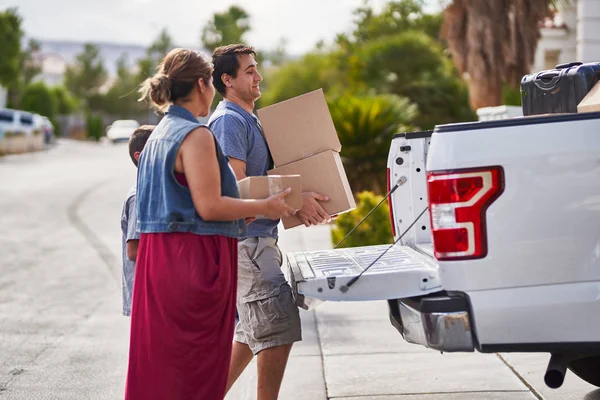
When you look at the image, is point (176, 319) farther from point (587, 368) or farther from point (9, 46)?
point (9, 46)

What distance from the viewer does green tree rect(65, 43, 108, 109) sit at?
81312 millimetres

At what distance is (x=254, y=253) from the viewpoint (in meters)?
5.08

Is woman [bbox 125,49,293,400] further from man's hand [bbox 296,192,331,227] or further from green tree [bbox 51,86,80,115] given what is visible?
green tree [bbox 51,86,80,115]

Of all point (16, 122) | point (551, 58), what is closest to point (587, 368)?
point (551, 58)

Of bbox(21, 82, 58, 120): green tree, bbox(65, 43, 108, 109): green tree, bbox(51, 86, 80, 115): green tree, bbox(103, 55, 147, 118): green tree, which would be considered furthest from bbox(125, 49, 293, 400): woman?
bbox(65, 43, 108, 109): green tree

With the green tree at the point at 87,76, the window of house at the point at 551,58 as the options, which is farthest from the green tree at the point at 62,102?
the window of house at the point at 551,58

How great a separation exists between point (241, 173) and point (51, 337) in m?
3.85

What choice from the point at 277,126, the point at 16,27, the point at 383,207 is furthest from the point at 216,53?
the point at 16,27

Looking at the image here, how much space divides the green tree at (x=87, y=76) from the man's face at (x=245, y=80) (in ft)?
257

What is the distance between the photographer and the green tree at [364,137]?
17.5 metres

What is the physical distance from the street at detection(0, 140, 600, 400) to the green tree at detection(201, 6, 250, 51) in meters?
60.7

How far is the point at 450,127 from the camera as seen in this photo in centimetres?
421

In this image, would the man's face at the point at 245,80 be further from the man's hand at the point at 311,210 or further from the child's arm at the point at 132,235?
the child's arm at the point at 132,235

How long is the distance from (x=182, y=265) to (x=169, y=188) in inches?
13.0
